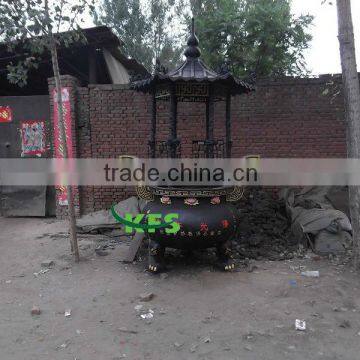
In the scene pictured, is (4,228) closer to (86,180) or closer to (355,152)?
(86,180)

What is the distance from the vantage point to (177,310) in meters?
3.63

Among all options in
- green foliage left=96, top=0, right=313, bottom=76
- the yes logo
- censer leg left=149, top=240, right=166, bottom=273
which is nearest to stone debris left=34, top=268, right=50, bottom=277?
the yes logo

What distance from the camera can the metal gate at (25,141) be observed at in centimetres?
718

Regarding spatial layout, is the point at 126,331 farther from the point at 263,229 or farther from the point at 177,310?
the point at 263,229

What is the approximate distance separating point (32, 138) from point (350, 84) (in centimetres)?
557

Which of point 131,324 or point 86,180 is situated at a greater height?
point 86,180

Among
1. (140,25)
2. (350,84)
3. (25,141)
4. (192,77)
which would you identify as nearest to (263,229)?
(350,84)

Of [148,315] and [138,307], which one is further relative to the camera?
[138,307]

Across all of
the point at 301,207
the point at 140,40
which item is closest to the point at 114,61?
the point at 301,207

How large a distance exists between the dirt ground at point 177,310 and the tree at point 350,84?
746 mm

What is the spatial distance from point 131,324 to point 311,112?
192 inches

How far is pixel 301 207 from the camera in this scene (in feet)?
18.8

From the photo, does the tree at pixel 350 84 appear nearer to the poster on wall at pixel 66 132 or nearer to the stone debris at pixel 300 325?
the stone debris at pixel 300 325

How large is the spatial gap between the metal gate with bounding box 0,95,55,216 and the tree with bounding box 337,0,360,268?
16.9ft
